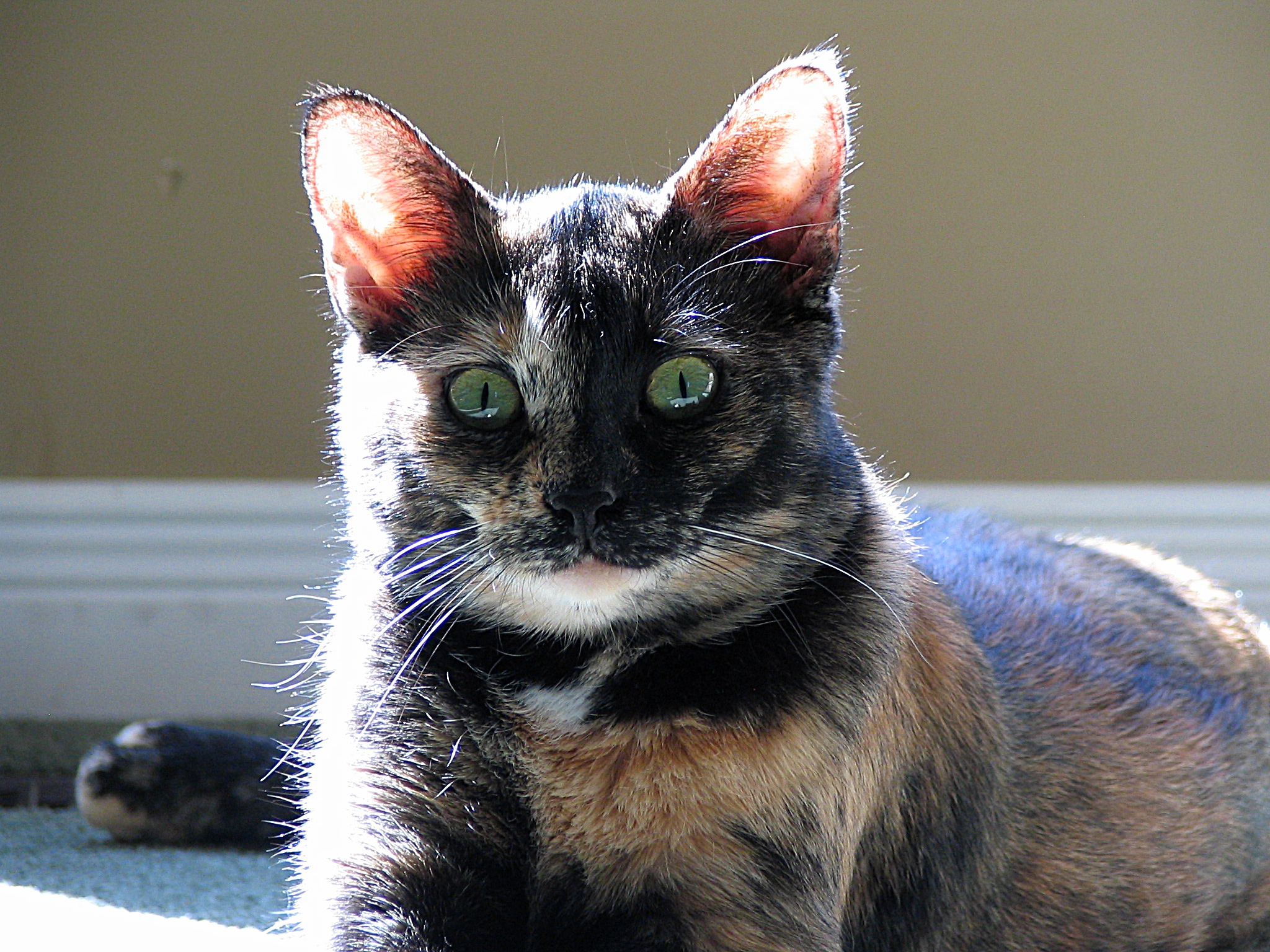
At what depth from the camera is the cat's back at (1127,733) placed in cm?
114

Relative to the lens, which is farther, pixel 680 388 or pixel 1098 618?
pixel 1098 618

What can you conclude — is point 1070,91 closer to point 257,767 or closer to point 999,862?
point 999,862

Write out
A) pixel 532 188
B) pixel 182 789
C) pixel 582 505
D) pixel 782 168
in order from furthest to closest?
pixel 532 188, pixel 182 789, pixel 782 168, pixel 582 505

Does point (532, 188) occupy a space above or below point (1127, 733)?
above

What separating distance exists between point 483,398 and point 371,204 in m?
0.21

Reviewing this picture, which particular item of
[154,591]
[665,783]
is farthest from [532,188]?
[665,783]

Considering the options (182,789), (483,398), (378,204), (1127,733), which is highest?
(378,204)

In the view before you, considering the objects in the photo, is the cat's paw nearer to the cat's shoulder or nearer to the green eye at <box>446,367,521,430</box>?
the green eye at <box>446,367,521,430</box>

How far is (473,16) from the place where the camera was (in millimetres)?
1896

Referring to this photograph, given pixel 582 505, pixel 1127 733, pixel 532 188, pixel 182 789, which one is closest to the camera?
pixel 582 505

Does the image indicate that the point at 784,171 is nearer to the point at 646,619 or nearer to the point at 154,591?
the point at 646,619

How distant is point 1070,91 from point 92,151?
1526mm

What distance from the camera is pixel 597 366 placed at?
93cm

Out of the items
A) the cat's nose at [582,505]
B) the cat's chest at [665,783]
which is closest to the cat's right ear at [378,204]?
the cat's nose at [582,505]
